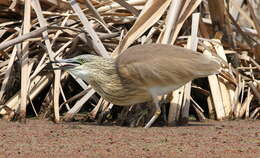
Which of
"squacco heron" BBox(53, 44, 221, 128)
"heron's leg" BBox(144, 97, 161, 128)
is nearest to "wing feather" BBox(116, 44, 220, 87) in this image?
"squacco heron" BBox(53, 44, 221, 128)

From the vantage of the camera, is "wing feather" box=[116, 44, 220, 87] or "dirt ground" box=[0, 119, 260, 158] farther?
"wing feather" box=[116, 44, 220, 87]

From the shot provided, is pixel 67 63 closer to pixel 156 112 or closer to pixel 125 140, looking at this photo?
pixel 156 112

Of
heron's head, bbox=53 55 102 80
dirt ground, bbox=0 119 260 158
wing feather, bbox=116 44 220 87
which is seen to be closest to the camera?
dirt ground, bbox=0 119 260 158

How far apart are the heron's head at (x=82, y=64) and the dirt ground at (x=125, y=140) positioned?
441mm

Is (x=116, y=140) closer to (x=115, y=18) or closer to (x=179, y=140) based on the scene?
(x=179, y=140)

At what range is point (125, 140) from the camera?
14.7ft

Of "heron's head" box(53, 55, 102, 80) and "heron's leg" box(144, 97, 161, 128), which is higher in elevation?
"heron's head" box(53, 55, 102, 80)

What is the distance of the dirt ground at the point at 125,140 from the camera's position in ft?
13.1

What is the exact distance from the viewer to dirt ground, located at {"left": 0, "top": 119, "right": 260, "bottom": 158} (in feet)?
13.1

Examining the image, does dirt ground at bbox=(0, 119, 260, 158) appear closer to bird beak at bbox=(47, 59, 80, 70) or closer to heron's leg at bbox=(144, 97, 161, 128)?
Result: heron's leg at bbox=(144, 97, 161, 128)

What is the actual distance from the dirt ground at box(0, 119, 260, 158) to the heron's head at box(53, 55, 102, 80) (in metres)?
0.44

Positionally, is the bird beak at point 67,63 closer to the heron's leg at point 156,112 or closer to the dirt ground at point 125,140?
the dirt ground at point 125,140

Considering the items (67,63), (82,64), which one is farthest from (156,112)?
(67,63)

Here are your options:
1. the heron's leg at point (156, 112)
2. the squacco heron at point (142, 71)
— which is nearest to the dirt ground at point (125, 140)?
the heron's leg at point (156, 112)
